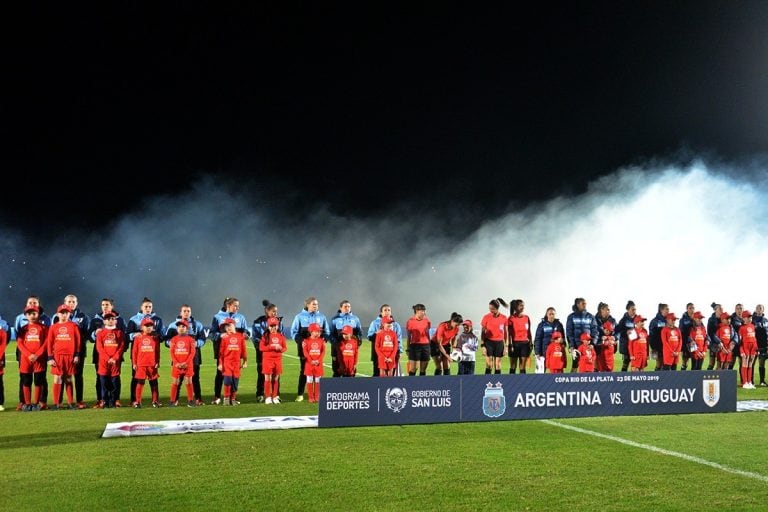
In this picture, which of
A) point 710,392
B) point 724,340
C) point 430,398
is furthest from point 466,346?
point 724,340

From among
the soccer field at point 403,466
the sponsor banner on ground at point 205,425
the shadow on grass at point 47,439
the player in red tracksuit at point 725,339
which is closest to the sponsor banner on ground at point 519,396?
the soccer field at point 403,466

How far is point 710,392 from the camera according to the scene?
10.0m

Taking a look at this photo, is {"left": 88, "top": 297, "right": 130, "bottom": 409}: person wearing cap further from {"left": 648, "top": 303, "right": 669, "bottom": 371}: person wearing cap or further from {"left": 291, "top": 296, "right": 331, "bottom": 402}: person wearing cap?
{"left": 648, "top": 303, "right": 669, "bottom": 371}: person wearing cap

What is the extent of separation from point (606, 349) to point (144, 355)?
315 inches

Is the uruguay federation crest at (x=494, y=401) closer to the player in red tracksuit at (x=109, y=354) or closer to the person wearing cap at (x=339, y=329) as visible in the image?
the person wearing cap at (x=339, y=329)

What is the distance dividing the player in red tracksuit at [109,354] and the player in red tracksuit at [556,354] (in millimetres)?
7187

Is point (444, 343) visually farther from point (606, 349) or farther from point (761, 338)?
point (761, 338)

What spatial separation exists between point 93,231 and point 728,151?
3927 cm

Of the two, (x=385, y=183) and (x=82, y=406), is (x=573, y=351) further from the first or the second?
(x=385, y=183)

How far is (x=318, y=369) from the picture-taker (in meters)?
11.7

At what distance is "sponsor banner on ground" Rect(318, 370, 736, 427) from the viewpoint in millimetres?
8781

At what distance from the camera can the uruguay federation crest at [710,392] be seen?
1002cm

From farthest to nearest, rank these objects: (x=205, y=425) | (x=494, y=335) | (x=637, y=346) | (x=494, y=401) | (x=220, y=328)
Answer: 1. (x=637, y=346)
2. (x=494, y=335)
3. (x=220, y=328)
4. (x=494, y=401)
5. (x=205, y=425)

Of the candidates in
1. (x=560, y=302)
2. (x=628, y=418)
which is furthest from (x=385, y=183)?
(x=628, y=418)
